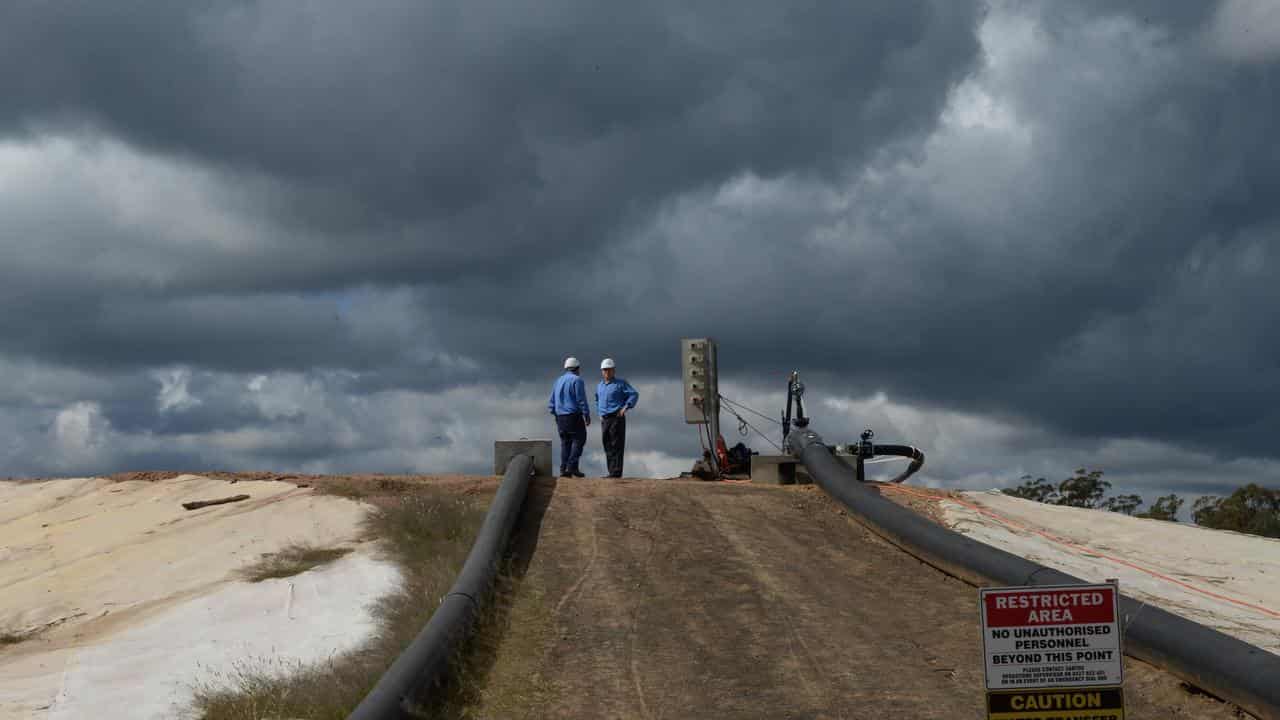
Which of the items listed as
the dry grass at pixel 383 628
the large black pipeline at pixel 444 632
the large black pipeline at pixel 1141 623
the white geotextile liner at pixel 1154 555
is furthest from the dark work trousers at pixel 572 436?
the white geotextile liner at pixel 1154 555

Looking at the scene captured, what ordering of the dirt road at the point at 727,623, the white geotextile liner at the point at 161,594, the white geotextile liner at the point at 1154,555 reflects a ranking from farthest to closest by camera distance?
1. the white geotextile liner at the point at 1154,555
2. the white geotextile liner at the point at 161,594
3. the dirt road at the point at 727,623

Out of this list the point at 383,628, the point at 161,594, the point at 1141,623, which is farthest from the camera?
the point at 161,594

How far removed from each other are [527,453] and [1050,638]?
44.2ft

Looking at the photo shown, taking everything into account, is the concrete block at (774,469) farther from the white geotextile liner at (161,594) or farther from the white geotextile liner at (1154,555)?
the white geotextile liner at (161,594)

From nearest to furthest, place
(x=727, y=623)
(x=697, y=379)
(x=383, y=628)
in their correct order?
1. (x=383, y=628)
2. (x=727, y=623)
3. (x=697, y=379)

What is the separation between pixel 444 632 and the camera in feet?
37.2

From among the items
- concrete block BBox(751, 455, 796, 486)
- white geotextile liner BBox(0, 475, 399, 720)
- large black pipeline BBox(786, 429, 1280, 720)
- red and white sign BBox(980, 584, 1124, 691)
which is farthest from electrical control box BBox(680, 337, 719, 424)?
red and white sign BBox(980, 584, 1124, 691)

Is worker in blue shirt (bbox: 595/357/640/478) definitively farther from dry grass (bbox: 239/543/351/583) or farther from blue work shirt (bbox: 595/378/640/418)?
dry grass (bbox: 239/543/351/583)

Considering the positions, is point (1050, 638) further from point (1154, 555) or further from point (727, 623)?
point (1154, 555)

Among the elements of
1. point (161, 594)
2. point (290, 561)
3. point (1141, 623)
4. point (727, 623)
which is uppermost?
point (290, 561)

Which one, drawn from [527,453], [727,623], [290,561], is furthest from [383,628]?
[527,453]

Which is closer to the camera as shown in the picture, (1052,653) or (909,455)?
(1052,653)

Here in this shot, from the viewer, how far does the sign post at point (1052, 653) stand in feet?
24.6

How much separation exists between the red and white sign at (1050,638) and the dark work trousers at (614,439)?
46.3 feet
